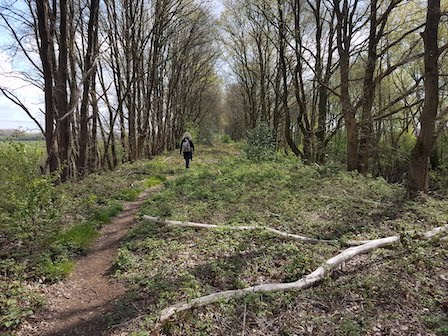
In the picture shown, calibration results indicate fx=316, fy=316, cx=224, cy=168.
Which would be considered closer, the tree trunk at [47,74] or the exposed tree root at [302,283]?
the exposed tree root at [302,283]

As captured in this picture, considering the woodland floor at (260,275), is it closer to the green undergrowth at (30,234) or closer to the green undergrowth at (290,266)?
the green undergrowth at (290,266)

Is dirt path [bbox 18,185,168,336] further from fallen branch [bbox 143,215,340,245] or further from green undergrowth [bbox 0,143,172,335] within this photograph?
fallen branch [bbox 143,215,340,245]

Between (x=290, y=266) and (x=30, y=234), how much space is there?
4.37 meters

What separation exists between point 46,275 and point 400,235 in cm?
574

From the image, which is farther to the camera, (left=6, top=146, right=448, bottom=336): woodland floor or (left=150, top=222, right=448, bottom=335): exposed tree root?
(left=150, top=222, right=448, bottom=335): exposed tree root

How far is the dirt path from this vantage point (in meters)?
3.71

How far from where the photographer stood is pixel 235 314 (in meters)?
3.77

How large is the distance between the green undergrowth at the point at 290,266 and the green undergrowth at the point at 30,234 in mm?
999

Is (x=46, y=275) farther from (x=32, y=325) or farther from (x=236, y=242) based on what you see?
(x=236, y=242)

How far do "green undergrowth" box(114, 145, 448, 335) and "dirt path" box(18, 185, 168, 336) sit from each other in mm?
289

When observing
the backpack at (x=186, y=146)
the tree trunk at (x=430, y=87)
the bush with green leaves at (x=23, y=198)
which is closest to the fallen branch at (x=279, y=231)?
the bush with green leaves at (x=23, y=198)

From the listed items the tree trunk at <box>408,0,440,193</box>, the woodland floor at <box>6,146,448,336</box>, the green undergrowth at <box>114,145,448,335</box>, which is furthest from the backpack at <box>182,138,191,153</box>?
the tree trunk at <box>408,0,440,193</box>

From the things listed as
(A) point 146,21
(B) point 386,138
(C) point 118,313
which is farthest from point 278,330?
(B) point 386,138

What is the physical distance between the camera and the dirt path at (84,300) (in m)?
3.71
